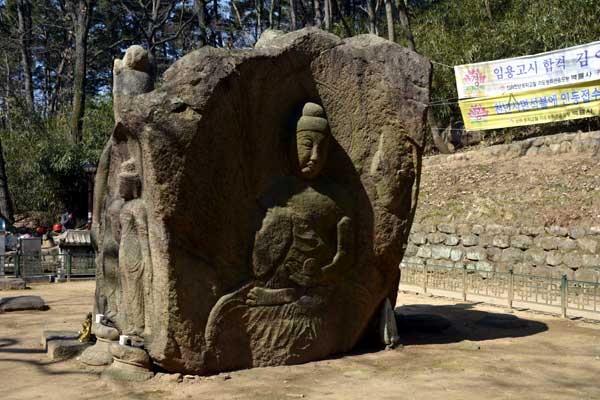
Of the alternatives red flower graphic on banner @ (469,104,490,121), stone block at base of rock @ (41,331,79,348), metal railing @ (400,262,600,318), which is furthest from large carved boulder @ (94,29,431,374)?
red flower graphic on banner @ (469,104,490,121)

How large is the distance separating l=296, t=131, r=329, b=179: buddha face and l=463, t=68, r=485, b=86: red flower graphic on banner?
1055cm

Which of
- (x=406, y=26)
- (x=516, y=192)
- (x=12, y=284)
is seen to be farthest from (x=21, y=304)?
(x=406, y=26)

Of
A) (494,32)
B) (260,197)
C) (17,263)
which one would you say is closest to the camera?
(260,197)

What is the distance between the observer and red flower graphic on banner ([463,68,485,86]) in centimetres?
1580

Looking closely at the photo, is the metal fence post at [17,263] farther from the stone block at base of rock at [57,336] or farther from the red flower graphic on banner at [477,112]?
the red flower graphic on banner at [477,112]

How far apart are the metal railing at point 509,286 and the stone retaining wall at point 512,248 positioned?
1.45 feet

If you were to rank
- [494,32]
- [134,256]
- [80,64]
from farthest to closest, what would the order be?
[80,64]
[494,32]
[134,256]

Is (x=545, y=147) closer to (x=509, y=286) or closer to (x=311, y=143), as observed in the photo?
(x=509, y=286)

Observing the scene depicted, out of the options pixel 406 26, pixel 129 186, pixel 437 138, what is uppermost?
pixel 406 26

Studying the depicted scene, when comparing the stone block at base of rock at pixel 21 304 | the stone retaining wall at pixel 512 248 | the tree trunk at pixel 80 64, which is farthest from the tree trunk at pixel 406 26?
the stone block at base of rock at pixel 21 304

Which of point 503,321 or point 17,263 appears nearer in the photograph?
point 503,321

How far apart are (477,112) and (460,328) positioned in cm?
881

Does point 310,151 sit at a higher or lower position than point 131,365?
higher

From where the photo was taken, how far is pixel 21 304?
10070 millimetres
